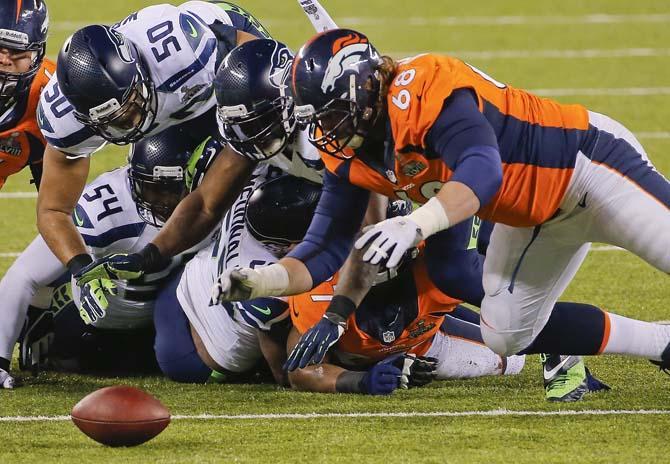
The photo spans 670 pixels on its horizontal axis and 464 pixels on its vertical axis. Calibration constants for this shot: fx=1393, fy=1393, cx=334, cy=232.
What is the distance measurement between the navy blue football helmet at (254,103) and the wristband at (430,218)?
1157mm

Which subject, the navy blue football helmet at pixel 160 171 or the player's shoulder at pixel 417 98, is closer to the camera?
the player's shoulder at pixel 417 98

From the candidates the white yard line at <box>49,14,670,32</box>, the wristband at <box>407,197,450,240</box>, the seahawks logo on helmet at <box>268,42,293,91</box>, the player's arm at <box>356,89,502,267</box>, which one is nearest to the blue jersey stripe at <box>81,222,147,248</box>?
the seahawks logo on helmet at <box>268,42,293,91</box>

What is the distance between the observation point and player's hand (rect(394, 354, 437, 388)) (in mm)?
4617

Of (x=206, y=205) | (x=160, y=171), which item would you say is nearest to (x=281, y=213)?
(x=206, y=205)

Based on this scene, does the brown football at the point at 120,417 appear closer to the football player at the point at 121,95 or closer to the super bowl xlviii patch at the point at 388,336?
the football player at the point at 121,95

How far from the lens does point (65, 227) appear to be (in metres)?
4.99

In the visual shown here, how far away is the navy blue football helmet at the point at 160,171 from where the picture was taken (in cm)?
506

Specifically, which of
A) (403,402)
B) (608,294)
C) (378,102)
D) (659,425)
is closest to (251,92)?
(378,102)

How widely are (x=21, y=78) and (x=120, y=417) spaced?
5.88 ft

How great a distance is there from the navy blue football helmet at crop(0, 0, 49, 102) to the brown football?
167 centimetres

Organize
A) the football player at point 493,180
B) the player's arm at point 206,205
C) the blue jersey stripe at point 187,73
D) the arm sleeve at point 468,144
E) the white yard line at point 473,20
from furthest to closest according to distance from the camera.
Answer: the white yard line at point 473,20, the blue jersey stripe at point 187,73, the player's arm at point 206,205, the football player at point 493,180, the arm sleeve at point 468,144

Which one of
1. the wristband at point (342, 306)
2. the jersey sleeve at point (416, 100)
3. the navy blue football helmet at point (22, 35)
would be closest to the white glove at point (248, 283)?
the wristband at point (342, 306)

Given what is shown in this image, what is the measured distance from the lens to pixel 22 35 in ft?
17.0

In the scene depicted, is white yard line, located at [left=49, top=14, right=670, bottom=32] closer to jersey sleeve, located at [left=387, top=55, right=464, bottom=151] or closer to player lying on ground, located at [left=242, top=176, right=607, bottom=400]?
player lying on ground, located at [left=242, top=176, right=607, bottom=400]
